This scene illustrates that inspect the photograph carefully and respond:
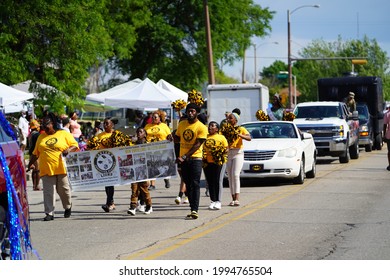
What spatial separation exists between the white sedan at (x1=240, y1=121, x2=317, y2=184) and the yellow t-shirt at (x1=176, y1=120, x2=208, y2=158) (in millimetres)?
5765

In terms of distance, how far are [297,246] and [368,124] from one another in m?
25.0

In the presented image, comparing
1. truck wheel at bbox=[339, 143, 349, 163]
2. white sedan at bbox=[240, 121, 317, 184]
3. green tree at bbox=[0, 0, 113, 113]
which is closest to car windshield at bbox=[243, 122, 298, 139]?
white sedan at bbox=[240, 121, 317, 184]

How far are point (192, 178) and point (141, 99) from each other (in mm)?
16916

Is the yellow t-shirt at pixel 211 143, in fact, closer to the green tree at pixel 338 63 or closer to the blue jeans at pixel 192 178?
the blue jeans at pixel 192 178

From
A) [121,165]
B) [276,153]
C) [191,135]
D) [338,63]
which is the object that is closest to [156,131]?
[121,165]

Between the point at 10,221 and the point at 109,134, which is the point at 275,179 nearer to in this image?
the point at 109,134

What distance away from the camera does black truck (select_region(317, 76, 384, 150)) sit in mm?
38594

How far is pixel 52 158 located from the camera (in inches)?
643

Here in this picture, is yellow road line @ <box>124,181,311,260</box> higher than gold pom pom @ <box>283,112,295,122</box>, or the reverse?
gold pom pom @ <box>283,112,295,122</box>

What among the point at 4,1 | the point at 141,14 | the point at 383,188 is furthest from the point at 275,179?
the point at 141,14

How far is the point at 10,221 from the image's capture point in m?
8.98

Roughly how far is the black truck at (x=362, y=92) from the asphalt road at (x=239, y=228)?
1716 centimetres

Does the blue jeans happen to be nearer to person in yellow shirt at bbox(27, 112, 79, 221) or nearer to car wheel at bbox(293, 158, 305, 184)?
person in yellow shirt at bbox(27, 112, 79, 221)

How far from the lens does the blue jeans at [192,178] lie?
51.2ft
